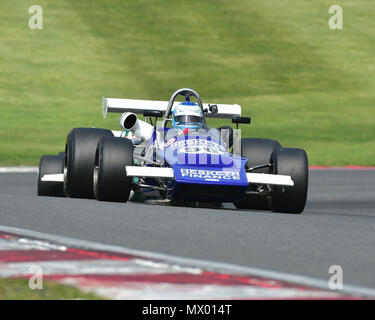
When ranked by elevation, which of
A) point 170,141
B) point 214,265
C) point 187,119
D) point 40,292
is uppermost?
point 187,119

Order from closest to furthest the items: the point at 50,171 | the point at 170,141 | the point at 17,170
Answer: the point at 170,141, the point at 50,171, the point at 17,170

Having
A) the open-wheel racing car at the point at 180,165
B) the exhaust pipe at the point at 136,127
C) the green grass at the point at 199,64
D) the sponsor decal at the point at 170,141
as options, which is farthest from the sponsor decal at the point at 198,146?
the green grass at the point at 199,64

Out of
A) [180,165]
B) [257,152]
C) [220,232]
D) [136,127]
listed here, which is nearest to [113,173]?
[180,165]

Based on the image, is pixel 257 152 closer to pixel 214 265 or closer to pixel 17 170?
pixel 214 265

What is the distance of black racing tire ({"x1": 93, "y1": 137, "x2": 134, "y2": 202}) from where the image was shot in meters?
9.99

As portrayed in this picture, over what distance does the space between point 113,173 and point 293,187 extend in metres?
2.06

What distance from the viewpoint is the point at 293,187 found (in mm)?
10383

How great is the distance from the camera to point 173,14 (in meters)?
44.9

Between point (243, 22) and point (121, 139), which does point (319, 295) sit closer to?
point (121, 139)

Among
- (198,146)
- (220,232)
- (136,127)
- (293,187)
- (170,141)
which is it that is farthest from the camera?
(136,127)

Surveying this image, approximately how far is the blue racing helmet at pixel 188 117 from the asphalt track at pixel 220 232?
84.4 inches
